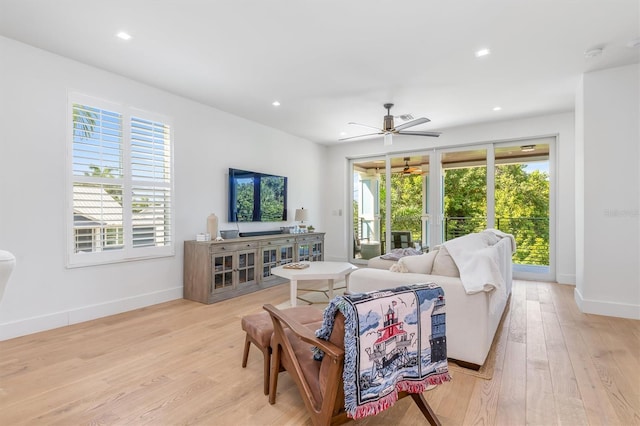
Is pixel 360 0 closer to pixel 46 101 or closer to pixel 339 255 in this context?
pixel 46 101

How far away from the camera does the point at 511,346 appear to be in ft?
8.88

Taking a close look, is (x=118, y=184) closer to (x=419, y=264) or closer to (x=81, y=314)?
(x=81, y=314)

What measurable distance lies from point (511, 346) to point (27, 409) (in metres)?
3.40

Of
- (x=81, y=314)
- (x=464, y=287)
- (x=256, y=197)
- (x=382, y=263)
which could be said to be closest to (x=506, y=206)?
(x=382, y=263)

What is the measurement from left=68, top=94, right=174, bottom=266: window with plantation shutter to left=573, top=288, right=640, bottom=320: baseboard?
4.94 metres

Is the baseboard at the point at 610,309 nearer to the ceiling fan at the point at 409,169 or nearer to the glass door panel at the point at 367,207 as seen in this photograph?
the ceiling fan at the point at 409,169

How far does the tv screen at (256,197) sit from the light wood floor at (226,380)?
204 centimetres

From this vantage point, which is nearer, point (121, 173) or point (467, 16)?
point (467, 16)

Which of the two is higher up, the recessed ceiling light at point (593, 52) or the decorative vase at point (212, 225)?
the recessed ceiling light at point (593, 52)

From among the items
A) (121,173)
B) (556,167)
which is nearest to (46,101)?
(121,173)

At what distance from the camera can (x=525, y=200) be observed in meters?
5.44

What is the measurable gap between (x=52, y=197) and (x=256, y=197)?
2.66 metres

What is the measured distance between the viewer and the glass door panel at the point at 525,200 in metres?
5.31

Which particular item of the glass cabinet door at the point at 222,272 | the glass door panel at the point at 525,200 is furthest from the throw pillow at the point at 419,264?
the glass door panel at the point at 525,200
